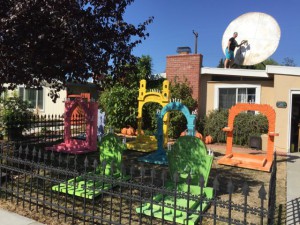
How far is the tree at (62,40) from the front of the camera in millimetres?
4738

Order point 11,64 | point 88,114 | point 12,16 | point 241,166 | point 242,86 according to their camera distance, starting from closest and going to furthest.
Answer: point 12,16 → point 11,64 → point 241,166 → point 88,114 → point 242,86

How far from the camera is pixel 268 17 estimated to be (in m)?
13.4

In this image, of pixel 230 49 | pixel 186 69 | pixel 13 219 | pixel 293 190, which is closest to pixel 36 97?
pixel 186 69

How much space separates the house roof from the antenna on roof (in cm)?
99

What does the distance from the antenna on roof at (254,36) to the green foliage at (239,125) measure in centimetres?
280

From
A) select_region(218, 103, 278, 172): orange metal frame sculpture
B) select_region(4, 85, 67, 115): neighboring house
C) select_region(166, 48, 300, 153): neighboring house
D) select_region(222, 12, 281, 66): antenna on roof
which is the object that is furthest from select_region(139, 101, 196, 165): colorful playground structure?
select_region(4, 85, 67, 115): neighboring house

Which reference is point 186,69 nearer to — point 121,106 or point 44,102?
point 121,106

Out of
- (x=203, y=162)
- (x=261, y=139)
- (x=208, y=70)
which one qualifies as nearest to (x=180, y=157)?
(x=203, y=162)

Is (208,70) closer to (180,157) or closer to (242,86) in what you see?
(242,86)

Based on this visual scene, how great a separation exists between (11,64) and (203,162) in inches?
152

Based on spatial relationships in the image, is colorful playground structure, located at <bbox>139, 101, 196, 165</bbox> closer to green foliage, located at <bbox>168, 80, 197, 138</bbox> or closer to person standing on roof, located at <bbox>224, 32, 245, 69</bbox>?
green foliage, located at <bbox>168, 80, 197, 138</bbox>

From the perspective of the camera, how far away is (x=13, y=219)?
446 centimetres

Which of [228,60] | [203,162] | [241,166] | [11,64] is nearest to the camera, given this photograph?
[11,64]

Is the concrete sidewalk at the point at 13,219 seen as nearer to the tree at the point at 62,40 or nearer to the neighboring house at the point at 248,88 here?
the tree at the point at 62,40
